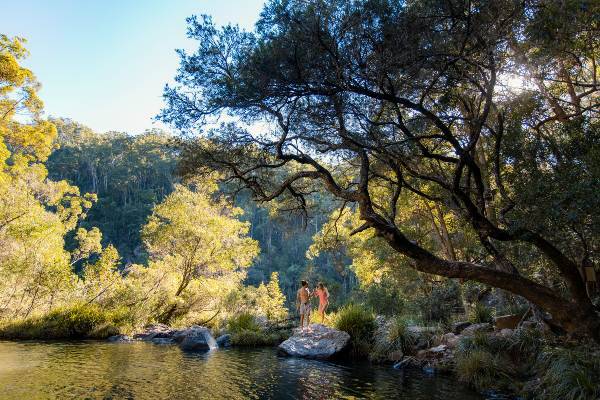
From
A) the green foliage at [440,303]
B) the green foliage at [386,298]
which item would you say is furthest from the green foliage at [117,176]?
the green foliage at [440,303]

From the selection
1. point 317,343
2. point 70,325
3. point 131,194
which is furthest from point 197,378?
point 131,194

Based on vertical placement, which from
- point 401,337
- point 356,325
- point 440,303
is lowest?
point 401,337

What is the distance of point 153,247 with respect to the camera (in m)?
23.5

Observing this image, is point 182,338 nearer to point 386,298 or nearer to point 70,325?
point 70,325

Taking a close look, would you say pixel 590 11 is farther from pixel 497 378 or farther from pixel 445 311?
pixel 445 311

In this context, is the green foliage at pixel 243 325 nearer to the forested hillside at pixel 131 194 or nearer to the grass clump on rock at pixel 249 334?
the grass clump on rock at pixel 249 334

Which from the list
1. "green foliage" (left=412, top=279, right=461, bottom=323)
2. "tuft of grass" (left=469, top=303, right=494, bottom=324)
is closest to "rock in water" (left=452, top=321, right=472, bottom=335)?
"tuft of grass" (left=469, top=303, right=494, bottom=324)

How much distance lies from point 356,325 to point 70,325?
40.9 ft

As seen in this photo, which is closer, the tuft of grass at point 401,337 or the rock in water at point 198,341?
the tuft of grass at point 401,337

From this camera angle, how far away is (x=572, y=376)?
6742mm

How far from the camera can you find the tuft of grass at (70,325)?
17594 millimetres

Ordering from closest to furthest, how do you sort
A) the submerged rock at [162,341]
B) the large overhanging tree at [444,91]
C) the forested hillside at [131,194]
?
the large overhanging tree at [444,91], the submerged rock at [162,341], the forested hillside at [131,194]

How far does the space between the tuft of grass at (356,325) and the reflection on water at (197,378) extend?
5.77 ft

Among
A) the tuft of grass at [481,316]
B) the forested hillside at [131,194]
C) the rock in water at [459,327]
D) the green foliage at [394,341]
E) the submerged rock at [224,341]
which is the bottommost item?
the submerged rock at [224,341]
